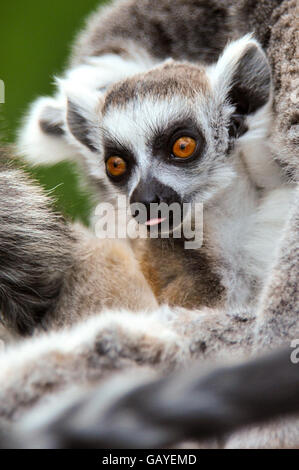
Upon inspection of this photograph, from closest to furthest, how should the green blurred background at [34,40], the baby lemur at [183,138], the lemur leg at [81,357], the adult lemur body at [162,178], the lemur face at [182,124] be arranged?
the lemur leg at [81,357] → the adult lemur body at [162,178] → the baby lemur at [183,138] → the lemur face at [182,124] → the green blurred background at [34,40]

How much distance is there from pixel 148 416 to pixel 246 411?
0.36 ft

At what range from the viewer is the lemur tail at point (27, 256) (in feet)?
5.04

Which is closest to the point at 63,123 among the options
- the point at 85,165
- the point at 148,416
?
the point at 85,165

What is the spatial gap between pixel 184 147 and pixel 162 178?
0.35ft

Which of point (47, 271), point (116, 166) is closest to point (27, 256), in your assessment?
point (47, 271)

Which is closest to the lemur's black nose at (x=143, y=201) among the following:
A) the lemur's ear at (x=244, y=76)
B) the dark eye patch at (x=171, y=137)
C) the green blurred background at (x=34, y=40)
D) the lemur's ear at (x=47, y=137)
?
the dark eye patch at (x=171, y=137)

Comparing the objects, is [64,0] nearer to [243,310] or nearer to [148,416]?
A: [243,310]

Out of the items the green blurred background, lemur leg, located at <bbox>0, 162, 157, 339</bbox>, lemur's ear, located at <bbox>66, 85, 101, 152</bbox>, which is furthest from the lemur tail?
the green blurred background

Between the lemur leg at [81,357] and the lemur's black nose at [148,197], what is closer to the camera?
the lemur leg at [81,357]

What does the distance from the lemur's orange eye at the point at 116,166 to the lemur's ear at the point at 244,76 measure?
12.6 inches

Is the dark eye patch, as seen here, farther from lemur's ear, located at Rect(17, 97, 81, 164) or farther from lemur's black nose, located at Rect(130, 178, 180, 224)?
lemur's ear, located at Rect(17, 97, 81, 164)

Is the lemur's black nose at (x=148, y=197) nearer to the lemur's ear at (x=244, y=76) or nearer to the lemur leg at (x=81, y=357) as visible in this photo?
the lemur's ear at (x=244, y=76)

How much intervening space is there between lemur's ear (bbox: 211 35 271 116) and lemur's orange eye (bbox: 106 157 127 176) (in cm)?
32

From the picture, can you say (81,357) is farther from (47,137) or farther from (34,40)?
(34,40)
